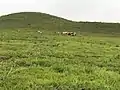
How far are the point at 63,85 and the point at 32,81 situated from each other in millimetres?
1628

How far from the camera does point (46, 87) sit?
1636cm

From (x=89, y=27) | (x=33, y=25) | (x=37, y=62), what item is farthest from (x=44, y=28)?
(x=37, y=62)

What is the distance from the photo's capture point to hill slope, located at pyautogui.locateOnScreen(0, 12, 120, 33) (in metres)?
93.8

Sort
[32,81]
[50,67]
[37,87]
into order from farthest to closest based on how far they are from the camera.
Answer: [50,67]
[32,81]
[37,87]

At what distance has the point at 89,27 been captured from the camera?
96062 millimetres

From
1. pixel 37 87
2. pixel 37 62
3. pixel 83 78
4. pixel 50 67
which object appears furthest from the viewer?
pixel 37 62

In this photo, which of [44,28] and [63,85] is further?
[44,28]

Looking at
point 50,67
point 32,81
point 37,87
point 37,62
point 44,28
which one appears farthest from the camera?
point 44,28

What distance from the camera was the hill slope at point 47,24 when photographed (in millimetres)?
93750

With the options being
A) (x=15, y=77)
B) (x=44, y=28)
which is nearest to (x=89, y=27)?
(x=44, y=28)

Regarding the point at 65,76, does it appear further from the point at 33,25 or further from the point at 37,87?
the point at 33,25

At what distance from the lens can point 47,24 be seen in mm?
97438

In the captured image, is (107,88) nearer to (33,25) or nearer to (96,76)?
(96,76)

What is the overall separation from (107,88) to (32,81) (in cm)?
355
